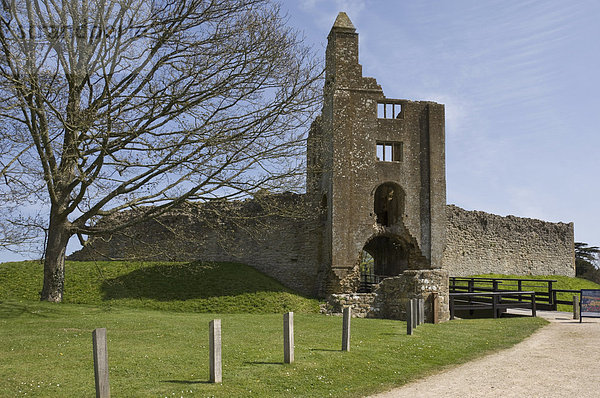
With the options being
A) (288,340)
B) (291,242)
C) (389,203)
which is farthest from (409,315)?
(389,203)

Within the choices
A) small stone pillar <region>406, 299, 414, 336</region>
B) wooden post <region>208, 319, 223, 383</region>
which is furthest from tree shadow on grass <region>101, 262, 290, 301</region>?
wooden post <region>208, 319, 223, 383</region>

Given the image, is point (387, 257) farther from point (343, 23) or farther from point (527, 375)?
point (527, 375)

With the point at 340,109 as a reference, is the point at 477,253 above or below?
below

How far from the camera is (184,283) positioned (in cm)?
2208

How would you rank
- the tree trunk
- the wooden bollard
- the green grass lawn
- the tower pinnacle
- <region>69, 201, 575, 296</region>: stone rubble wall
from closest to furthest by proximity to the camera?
the green grass lawn → the wooden bollard → the tree trunk → <region>69, 201, 575, 296</region>: stone rubble wall → the tower pinnacle

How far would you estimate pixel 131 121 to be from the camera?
15.3 m

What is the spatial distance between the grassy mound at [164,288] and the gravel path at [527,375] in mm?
10033

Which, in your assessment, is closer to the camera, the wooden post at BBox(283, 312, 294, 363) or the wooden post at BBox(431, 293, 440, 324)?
the wooden post at BBox(283, 312, 294, 363)

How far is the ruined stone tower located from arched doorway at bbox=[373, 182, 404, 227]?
0.09 meters

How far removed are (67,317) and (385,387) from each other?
992 centimetres

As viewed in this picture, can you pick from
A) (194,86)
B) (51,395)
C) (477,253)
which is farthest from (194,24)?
(477,253)

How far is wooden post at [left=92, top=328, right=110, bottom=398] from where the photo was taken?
702cm

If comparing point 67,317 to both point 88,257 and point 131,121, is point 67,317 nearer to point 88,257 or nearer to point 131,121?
point 131,121

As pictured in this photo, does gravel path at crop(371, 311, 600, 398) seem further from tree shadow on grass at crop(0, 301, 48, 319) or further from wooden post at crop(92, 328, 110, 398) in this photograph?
tree shadow on grass at crop(0, 301, 48, 319)
